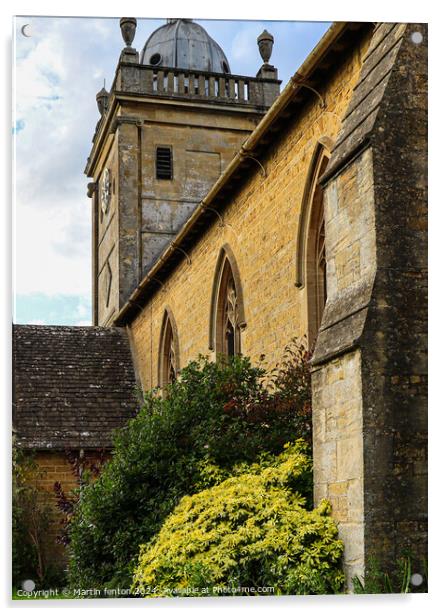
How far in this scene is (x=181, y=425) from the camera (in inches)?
386

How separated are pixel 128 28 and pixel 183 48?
4.35 m

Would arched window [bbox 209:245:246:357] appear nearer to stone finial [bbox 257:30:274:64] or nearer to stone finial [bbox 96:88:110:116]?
stone finial [bbox 96:88:110:116]

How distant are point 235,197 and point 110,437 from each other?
3684 mm

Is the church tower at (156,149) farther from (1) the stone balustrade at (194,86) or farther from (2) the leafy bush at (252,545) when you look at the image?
(2) the leafy bush at (252,545)

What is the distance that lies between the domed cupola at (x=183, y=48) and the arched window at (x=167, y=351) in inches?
161

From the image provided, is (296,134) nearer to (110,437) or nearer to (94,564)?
(110,437)

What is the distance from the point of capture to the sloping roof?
10758mm

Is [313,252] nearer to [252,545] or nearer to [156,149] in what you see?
[252,545]

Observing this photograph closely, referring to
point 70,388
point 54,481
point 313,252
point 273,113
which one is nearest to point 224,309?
point 70,388

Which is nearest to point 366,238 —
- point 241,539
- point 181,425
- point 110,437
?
point 241,539

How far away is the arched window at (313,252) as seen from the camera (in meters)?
10.7

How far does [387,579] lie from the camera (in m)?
6.73

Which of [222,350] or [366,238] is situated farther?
[222,350]

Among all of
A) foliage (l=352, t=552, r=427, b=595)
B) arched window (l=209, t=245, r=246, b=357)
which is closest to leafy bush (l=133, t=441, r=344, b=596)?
foliage (l=352, t=552, r=427, b=595)
